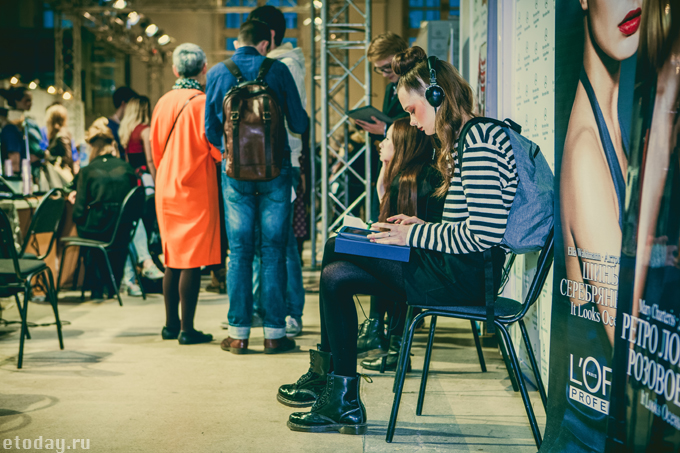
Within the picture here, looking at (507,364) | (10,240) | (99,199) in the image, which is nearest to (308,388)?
(507,364)

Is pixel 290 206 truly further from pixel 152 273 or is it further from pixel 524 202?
pixel 152 273

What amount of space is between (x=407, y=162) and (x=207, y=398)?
1.30 meters

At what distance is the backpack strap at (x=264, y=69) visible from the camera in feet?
10.1

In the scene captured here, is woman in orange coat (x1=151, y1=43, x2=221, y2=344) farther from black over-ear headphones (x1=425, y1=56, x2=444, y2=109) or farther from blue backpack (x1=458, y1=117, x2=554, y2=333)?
blue backpack (x1=458, y1=117, x2=554, y2=333)

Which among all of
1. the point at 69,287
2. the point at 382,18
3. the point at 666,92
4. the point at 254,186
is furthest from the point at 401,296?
the point at 382,18

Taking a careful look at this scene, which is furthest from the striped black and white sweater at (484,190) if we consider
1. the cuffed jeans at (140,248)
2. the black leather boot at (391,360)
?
the cuffed jeans at (140,248)

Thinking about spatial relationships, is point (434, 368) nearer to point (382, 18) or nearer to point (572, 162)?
point (572, 162)

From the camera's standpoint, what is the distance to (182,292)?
3.36m

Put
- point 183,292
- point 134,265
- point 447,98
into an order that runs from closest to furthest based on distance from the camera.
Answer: point 447,98, point 183,292, point 134,265

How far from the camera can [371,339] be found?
3.04m

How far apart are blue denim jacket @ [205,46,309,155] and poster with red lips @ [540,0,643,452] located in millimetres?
1592

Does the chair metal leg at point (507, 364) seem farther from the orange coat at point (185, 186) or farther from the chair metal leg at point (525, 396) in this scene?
the orange coat at point (185, 186)

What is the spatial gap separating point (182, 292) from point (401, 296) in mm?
1664

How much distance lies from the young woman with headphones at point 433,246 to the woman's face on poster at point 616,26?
368mm
